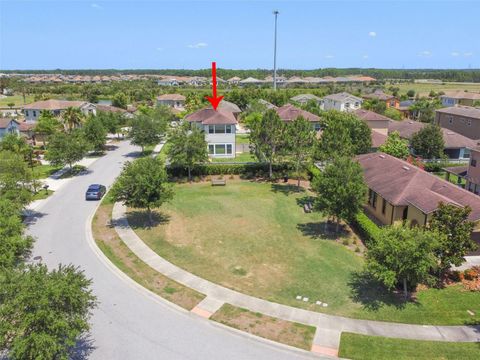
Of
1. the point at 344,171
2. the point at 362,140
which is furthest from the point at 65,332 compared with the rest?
the point at 362,140

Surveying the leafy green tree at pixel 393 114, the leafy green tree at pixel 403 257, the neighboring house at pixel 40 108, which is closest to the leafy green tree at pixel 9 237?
the leafy green tree at pixel 403 257

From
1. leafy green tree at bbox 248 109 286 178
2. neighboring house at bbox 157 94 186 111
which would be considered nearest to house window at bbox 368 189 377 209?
leafy green tree at bbox 248 109 286 178

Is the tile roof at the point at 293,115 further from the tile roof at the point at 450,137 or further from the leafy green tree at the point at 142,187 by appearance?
the leafy green tree at the point at 142,187

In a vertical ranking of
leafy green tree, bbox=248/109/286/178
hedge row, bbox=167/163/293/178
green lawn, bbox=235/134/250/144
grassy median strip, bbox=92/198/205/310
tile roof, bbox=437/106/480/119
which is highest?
tile roof, bbox=437/106/480/119

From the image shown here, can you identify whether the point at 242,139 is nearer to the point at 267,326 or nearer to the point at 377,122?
the point at 377,122

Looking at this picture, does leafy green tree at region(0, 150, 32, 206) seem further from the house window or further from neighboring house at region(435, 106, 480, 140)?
neighboring house at region(435, 106, 480, 140)

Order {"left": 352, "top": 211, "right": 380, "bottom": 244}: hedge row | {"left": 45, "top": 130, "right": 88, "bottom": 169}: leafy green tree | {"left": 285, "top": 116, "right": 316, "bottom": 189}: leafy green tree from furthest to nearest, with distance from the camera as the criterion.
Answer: {"left": 45, "top": 130, "right": 88, "bottom": 169}: leafy green tree, {"left": 285, "top": 116, "right": 316, "bottom": 189}: leafy green tree, {"left": 352, "top": 211, "right": 380, "bottom": 244}: hedge row

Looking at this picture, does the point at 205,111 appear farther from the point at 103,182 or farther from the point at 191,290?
the point at 191,290
